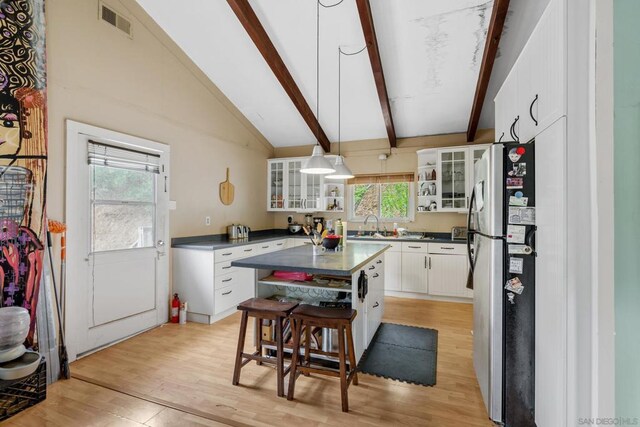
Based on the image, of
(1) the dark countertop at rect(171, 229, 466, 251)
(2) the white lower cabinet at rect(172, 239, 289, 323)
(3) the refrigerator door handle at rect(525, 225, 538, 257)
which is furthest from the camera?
(1) the dark countertop at rect(171, 229, 466, 251)

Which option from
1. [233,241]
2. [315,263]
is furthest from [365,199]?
[315,263]

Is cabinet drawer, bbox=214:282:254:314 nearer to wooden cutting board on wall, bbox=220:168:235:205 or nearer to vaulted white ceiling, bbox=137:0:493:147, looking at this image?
wooden cutting board on wall, bbox=220:168:235:205

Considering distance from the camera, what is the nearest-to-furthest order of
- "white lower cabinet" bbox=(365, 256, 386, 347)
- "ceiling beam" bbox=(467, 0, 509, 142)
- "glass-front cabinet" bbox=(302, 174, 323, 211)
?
"ceiling beam" bbox=(467, 0, 509, 142) < "white lower cabinet" bbox=(365, 256, 386, 347) < "glass-front cabinet" bbox=(302, 174, 323, 211)

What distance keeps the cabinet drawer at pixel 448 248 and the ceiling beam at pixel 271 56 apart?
2.60 m

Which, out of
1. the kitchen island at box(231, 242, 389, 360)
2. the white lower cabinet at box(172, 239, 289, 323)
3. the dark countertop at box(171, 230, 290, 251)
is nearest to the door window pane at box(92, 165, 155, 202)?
the dark countertop at box(171, 230, 290, 251)

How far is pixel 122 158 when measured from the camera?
9.96 ft

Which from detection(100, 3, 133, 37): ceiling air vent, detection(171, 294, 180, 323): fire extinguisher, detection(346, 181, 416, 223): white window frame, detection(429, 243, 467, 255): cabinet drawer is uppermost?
detection(100, 3, 133, 37): ceiling air vent

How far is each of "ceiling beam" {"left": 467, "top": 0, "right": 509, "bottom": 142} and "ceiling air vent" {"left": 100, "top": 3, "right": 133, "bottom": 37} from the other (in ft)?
11.6

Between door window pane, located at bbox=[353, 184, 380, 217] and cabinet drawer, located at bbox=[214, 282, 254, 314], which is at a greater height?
door window pane, located at bbox=[353, 184, 380, 217]

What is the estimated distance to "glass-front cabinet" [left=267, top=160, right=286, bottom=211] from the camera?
18.4 feet

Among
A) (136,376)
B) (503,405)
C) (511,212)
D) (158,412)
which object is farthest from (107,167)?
(503,405)

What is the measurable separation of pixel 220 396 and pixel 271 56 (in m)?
3.50

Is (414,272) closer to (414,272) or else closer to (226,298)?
(414,272)

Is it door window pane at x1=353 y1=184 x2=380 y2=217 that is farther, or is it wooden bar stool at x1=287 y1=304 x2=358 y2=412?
door window pane at x1=353 y1=184 x2=380 y2=217
